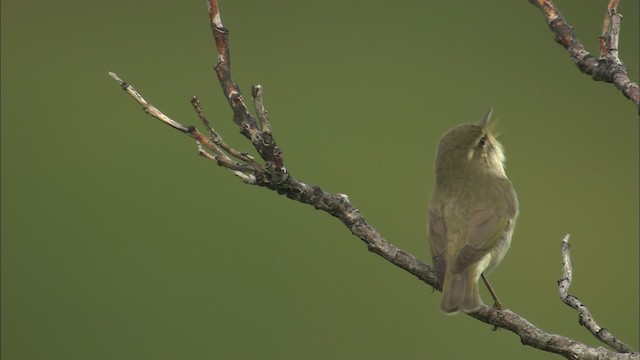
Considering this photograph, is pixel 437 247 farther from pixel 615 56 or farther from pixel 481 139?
pixel 615 56

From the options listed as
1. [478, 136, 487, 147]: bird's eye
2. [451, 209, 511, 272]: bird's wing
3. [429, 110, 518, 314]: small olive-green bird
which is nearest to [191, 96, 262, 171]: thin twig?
[429, 110, 518, 314]: small olive-green bird

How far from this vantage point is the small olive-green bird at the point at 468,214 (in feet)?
10.9

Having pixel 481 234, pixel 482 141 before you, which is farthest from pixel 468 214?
pixel 482 141

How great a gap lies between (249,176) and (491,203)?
1.49 metres

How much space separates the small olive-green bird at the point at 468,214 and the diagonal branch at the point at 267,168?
425mm

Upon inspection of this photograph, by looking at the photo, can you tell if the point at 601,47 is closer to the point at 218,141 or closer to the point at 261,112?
the point at 261,112

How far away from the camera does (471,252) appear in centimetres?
359

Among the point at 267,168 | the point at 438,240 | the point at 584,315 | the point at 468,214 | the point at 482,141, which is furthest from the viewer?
the point at 482,141

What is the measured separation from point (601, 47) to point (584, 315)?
742 millimetres

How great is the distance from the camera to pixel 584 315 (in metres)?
2.54

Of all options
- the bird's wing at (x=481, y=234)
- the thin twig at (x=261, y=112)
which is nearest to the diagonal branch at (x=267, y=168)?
the thin twig at (x=261, y=112)

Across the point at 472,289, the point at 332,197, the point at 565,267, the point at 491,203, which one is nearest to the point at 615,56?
the point at 565,267

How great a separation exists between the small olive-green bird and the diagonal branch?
425 mm

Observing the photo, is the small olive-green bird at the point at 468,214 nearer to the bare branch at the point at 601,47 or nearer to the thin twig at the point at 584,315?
the thin twig at the point at 584,315
